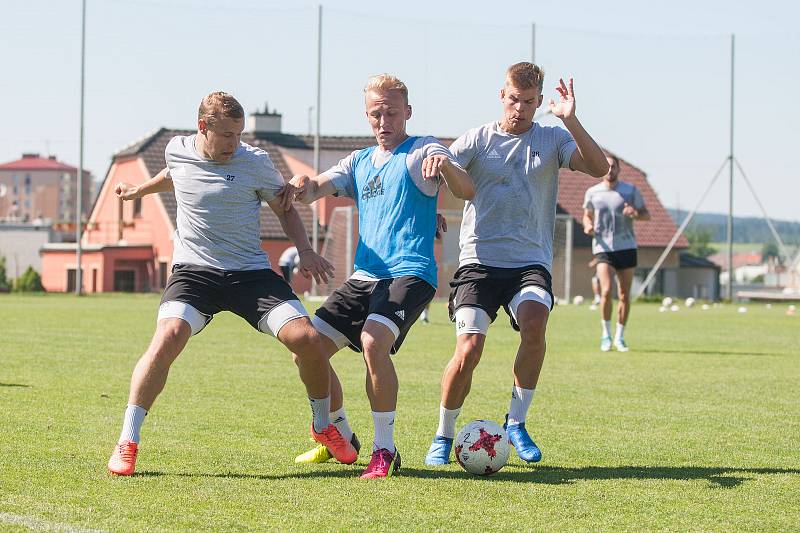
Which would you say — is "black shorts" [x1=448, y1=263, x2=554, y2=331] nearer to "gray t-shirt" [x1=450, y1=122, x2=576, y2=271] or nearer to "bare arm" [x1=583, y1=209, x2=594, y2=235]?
"gray t-shirt" [x1=450, y1=122, x2=576, y2=271]

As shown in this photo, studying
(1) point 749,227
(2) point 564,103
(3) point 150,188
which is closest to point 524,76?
(2) point 564,103

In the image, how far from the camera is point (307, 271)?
6.52 meters

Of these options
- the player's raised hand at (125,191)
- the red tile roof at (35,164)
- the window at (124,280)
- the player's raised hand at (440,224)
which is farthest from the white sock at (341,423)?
the red tile roof at (35,164)

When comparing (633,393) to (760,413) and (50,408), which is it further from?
(50,408)

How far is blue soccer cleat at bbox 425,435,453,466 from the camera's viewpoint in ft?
21.3

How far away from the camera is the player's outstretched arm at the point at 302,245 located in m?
6.47

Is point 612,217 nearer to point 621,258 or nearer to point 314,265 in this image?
point 621,258

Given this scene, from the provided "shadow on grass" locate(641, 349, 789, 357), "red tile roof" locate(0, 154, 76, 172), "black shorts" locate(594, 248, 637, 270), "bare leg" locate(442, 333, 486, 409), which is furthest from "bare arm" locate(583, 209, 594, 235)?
"red tile roof" locate(0, 154, 76, 172)

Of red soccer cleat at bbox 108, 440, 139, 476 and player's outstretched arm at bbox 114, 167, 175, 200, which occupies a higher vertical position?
player's outstretched arm at bbox 114, 167, 175, 200

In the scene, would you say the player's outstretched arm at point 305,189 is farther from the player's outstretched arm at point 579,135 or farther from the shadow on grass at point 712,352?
the shadow on grass at point 712,352

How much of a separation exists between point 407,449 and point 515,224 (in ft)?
4.47

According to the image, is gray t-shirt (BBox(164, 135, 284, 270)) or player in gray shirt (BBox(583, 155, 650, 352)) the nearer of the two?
gray t-shirt (BBox(164, 135, 284, 270))

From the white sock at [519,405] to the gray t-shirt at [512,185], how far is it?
69cm

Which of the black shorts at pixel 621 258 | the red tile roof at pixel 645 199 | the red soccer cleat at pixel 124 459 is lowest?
the red soccer cleat at pixel 124 459
